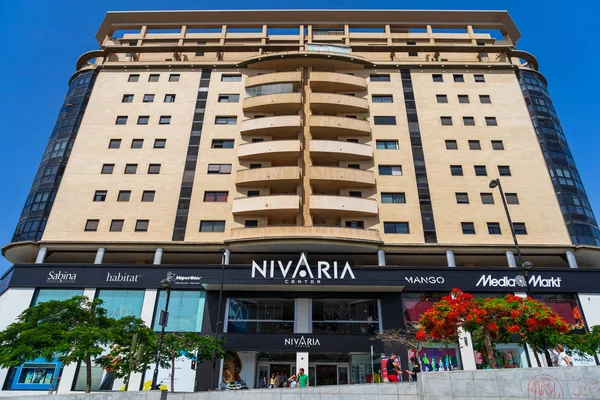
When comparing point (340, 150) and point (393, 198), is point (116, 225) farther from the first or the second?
point (393, 198)

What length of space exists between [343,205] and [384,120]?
11270 millimetres

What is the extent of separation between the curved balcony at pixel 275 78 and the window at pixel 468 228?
70.6 ft

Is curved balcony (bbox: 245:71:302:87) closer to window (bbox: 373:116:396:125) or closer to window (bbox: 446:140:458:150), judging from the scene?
window (bbox: 373:116:396:125)

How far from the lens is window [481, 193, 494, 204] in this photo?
3497 cm

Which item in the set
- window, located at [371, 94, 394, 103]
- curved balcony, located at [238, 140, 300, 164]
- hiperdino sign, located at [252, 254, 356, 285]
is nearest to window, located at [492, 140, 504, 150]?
window, located at [371, 94, 394, 103]

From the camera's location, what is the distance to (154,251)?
33.7m

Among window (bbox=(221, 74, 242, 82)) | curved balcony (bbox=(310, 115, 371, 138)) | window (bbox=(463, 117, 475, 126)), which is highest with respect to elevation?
window (bbox=(221, 74, 242, 82))

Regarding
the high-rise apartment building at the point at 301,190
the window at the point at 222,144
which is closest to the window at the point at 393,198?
the high-rise apartment building at the point at 301,190

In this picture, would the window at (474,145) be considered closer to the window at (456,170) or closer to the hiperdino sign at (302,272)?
the window at (456,170)

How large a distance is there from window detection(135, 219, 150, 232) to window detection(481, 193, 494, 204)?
2909 cm

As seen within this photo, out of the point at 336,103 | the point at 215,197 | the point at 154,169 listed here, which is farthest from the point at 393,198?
the point at 154,169

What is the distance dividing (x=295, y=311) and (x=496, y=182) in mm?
16978

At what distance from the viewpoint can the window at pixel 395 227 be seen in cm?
3409

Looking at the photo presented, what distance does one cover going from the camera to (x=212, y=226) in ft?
113
